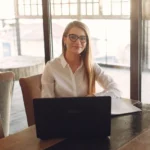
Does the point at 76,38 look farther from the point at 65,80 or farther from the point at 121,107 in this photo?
the point at 121,107

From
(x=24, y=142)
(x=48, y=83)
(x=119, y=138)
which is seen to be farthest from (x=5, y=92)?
(x=119, y=138)

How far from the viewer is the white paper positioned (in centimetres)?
172

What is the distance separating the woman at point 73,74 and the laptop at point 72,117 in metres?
0.63

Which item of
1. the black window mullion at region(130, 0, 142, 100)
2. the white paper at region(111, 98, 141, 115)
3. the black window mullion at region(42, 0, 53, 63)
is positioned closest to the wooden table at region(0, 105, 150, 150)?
the white paper at region(111, 98, 141, 115)

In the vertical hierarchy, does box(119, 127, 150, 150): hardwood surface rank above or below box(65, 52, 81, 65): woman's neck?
below

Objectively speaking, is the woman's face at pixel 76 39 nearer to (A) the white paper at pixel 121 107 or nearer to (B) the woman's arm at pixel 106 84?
(B) the woman's arm at pixel 106 84

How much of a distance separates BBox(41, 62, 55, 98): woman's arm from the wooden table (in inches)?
19.8

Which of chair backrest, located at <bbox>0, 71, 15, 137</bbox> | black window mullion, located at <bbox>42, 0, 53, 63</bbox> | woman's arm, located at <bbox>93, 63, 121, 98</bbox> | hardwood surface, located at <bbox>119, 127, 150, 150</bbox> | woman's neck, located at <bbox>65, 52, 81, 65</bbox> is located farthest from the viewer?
black window mullion, located at <bbox>42, 0, 53, 63</bbox>

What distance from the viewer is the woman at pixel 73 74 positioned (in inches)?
79.7

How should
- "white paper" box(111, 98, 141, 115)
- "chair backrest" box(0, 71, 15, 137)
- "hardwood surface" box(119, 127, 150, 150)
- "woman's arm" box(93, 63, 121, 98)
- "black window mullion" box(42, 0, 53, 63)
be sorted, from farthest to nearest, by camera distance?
"black window mullion" box(42, 0, 53, 63) → "chair backrest" box(0, 71, 15, 137) → "woman's arm" box(93, 63, 121, 98) → "white paper" box(111, 98, 141, 115) → "hardwood surface" box(119, 127, 150, 150)

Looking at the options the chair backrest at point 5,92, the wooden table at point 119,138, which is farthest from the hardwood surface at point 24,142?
the chair backrest at point 5,92

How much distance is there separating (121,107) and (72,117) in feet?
1.68

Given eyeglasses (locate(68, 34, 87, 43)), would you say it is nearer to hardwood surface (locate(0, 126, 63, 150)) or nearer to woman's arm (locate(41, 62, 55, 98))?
woman's arm (locate(41, 62, 55, 98))

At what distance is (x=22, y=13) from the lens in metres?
4.24
